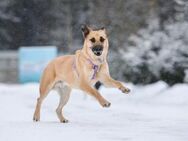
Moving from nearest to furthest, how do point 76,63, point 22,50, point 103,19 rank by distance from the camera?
1. point 76,63
2. point 22,50
3. point 103,19

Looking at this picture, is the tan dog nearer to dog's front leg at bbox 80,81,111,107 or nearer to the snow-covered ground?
dog's front leg at bbox 80,81,111,107

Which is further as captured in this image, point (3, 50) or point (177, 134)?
point (3, 50)

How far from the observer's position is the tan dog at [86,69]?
10.4m

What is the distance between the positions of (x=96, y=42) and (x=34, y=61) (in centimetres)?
2189

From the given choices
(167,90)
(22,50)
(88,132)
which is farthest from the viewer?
(22,50)

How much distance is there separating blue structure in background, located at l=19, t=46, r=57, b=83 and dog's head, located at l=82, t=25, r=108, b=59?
21.2 m

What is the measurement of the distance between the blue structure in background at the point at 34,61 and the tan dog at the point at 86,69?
20191 mm

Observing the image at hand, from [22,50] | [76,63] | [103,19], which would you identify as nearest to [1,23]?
[103,19]

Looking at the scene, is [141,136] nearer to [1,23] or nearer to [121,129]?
[121,129]

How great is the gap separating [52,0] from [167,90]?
22322mm

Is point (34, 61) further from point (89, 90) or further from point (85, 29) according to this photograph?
point (89, 90)

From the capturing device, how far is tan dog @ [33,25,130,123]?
10414 mm

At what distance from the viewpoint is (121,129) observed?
1018 centimetres

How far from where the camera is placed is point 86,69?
35.2 feet
